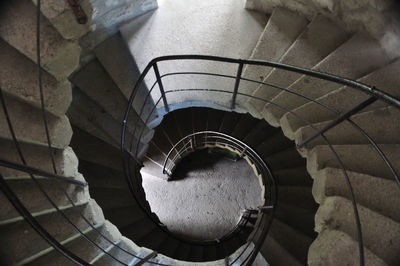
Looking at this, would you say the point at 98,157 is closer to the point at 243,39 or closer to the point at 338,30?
the point at 243,39

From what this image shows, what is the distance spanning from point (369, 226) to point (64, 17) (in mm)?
3623

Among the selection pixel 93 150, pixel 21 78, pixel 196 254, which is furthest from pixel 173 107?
pixel 196 254

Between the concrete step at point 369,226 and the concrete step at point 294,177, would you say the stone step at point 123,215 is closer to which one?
the concrete step at point 294,177

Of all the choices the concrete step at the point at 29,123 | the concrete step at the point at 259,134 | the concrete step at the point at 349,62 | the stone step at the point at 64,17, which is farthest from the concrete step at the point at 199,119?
the stone step at the point at 64,17

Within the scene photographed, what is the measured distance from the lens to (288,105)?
3.69 m

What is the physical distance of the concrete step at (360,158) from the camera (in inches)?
106

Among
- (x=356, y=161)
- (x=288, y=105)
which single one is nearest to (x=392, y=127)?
(x=356, y=161)

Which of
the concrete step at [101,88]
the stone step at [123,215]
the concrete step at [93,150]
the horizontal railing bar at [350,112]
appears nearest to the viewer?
the horizontal railing bar at [350,112]

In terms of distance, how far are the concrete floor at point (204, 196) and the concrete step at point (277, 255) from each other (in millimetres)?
2756

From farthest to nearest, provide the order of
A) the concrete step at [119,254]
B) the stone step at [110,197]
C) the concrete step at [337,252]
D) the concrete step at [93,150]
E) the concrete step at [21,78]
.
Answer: the stone step at [110,197] < the concrete step at [93,150] < the concrete step at [119,254] < the concrete step at [21,78] < the concrete step at [337,252]

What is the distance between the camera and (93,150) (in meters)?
4.93

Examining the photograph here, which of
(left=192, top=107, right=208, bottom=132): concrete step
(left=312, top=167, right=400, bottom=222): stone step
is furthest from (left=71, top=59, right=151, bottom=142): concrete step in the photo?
(left=312, top=167, right=400, bottom=222): stone step

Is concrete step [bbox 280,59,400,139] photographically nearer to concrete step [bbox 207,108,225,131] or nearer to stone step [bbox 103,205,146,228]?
concrete step [bbox 207,108,225,131]

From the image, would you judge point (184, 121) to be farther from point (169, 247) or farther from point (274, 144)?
point (169, 247)
